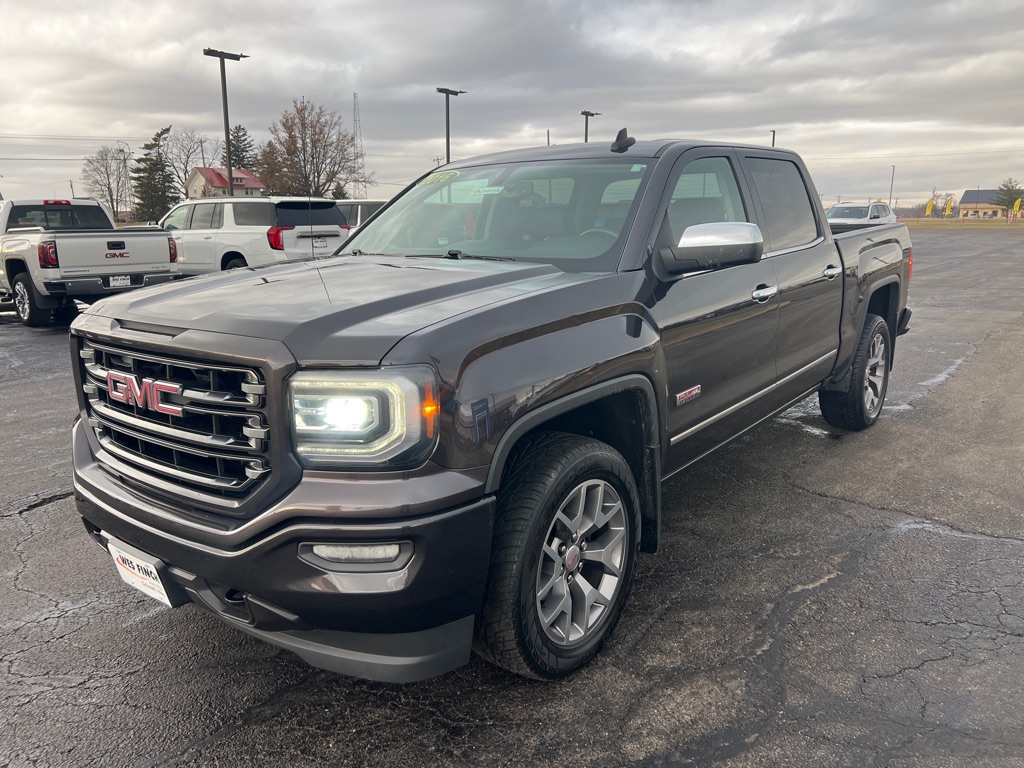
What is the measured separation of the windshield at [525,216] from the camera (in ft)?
10.7

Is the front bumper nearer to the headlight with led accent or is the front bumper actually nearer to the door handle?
the headlight with led accent

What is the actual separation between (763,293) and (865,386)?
7.03 feet

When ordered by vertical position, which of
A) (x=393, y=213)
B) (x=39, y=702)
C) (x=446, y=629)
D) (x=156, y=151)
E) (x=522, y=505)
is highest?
(x=156, y=151)

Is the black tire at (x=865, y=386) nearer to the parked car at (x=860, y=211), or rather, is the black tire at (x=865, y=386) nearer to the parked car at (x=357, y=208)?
the parked car at (x=357, y=208)

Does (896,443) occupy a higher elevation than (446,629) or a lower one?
lower

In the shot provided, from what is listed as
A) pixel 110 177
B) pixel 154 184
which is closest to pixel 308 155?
pixel 154 184

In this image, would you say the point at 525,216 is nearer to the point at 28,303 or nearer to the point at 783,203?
the point at 783,203

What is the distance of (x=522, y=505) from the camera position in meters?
2.38

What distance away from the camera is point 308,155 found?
2012 inches

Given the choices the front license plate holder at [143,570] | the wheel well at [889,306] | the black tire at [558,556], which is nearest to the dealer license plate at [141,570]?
the front license plate holder at [143,570]

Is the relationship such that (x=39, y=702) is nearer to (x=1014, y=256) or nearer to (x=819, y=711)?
(x=819, y=711)

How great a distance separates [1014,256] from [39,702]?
29.7 meters

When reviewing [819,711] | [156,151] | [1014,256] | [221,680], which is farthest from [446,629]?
[156,151]

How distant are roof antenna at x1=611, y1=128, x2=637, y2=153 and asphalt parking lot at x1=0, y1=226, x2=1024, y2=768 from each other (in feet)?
6.22
